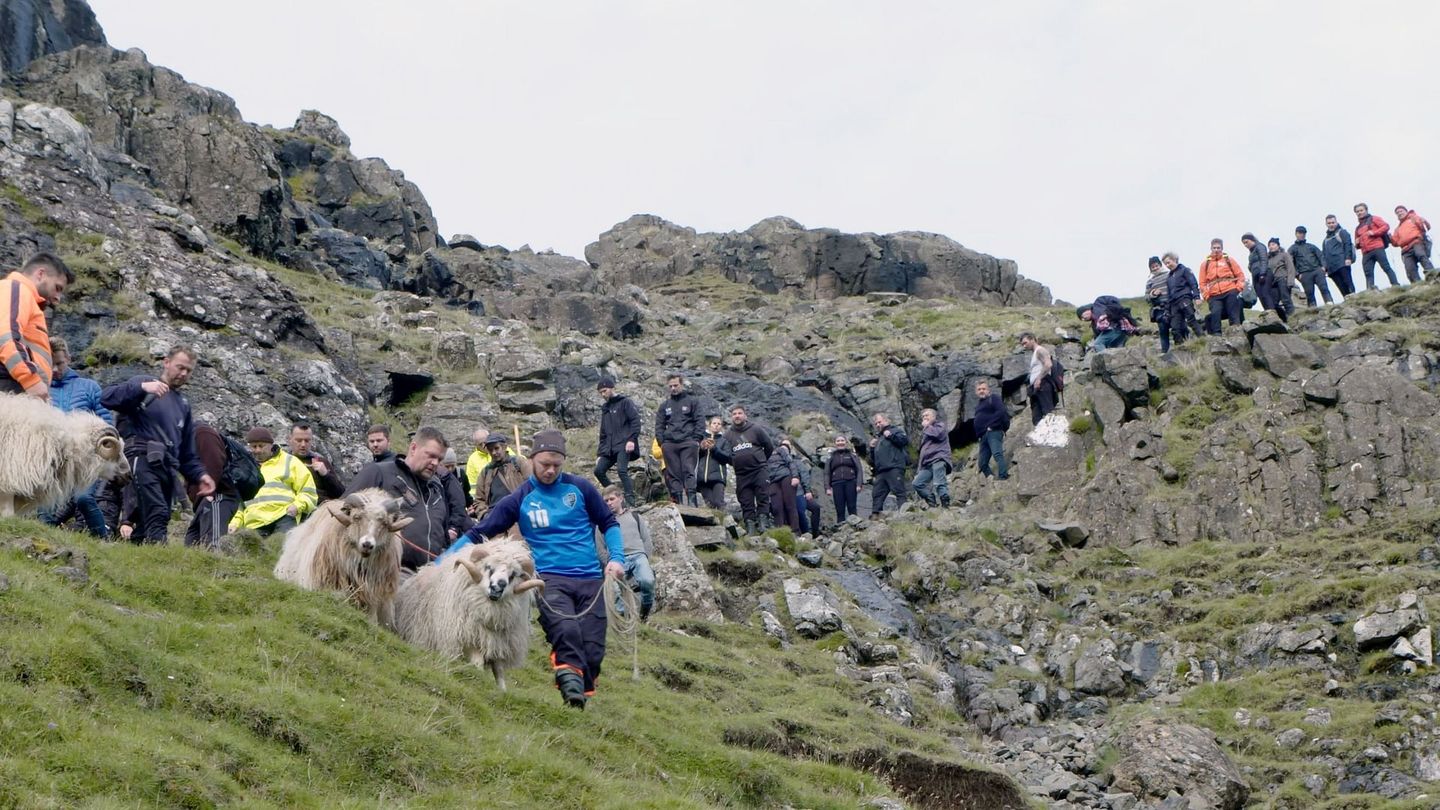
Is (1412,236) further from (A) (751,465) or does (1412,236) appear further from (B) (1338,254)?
(A) (751,465)

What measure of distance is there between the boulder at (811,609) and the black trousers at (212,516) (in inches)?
393

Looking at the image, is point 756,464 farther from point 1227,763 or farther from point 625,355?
point 625,355

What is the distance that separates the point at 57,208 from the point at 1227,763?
2541 cm

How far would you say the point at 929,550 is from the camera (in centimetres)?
2589

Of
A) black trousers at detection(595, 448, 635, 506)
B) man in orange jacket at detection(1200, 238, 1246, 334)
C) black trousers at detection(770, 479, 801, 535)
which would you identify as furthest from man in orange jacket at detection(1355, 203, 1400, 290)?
black trousers at detection(595, 448, 635, 506)

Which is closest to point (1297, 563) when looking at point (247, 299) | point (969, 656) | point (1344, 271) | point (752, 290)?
point (969, 656)

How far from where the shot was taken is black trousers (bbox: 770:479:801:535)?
27828 mm

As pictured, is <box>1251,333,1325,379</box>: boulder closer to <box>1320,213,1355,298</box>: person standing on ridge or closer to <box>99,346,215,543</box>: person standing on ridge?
<box>1320,213,1355,298</box>: person standing on ridge

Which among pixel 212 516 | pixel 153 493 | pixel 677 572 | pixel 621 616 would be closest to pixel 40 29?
pixel 677 572

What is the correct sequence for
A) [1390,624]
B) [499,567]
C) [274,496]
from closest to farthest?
[499,567] < [274,496] < [1390,624]

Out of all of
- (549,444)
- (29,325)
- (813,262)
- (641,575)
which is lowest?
(641,575)

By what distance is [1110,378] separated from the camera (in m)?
30.3

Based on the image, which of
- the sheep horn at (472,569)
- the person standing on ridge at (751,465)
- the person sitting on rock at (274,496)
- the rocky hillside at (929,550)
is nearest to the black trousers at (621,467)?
the rocky hillside at (929,550)

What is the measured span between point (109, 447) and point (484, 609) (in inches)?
137
